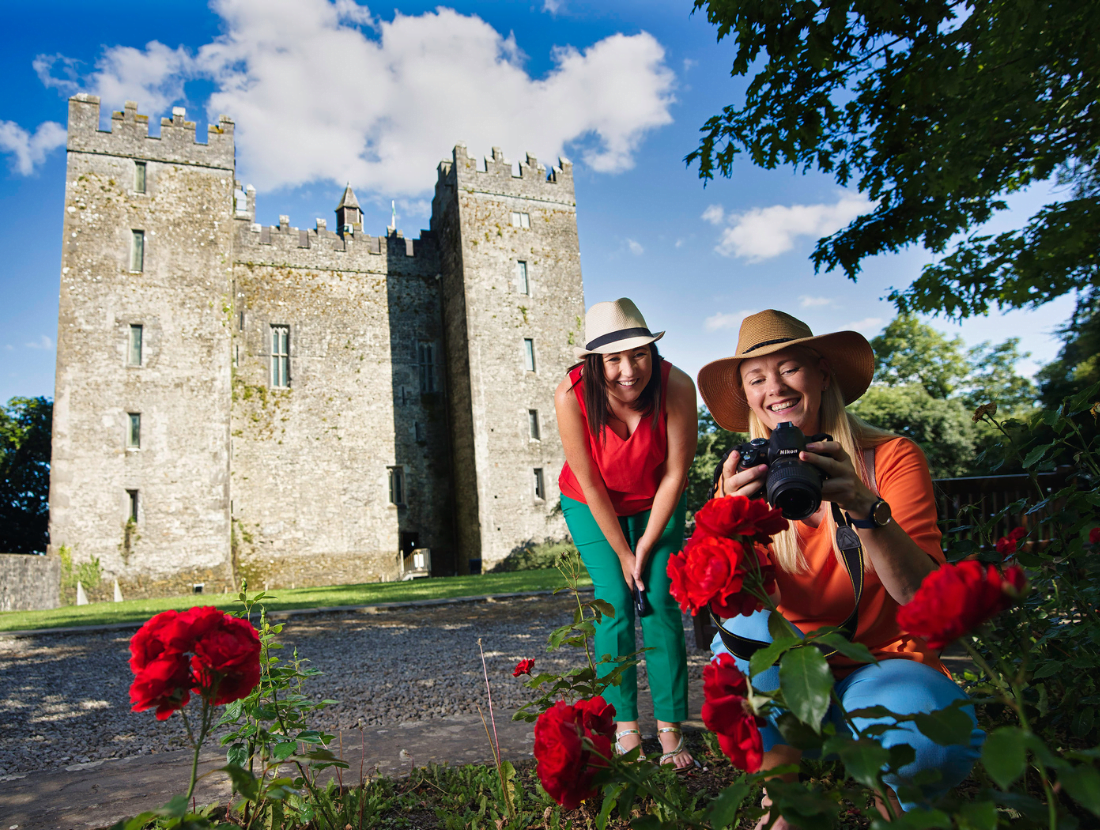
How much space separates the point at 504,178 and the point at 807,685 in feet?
70.1

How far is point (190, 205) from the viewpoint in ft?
58.7

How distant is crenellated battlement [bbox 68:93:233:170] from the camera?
17.1 metres

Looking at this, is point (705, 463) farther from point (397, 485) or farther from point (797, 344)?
point (797, 344)

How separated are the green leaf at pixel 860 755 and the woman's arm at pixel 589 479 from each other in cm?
163

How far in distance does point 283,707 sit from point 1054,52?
6.09 meters

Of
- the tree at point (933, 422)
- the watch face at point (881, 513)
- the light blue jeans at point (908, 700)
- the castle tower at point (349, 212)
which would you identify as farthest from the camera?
the tree at point (933, 422)

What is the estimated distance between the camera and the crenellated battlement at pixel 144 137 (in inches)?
674

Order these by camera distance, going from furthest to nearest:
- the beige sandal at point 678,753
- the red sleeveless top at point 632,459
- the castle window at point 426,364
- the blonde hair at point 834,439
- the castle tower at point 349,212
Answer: the castle tower at point 349,212 < the castle window at point 426,364 < the red sleeveless top at point 632,459 < the beige sandal at point 678,753 < the blonde hair at point 834,439

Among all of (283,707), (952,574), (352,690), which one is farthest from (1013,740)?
(352,690)

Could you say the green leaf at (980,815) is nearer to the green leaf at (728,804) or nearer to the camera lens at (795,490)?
the green leaf at (728,804)

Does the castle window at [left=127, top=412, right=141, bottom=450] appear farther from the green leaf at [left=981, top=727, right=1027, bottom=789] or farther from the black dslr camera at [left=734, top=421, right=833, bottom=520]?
the green leaf at [left=981, top=727, right=1027, bottom=789]

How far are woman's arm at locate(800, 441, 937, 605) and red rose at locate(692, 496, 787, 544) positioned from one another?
28cm

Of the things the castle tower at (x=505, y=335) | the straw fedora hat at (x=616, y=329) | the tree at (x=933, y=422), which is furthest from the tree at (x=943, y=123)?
the tree at (x=933, y=422)

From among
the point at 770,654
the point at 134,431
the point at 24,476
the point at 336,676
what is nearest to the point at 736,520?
the point at 770,654
